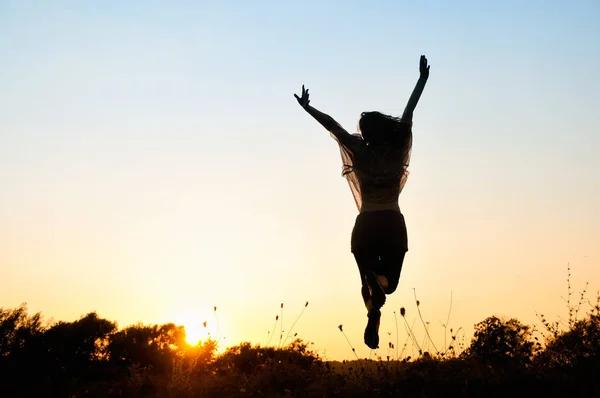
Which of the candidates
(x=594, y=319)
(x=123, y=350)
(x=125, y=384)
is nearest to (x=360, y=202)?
(x=594, y=319)

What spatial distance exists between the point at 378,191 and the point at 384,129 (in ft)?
2.48

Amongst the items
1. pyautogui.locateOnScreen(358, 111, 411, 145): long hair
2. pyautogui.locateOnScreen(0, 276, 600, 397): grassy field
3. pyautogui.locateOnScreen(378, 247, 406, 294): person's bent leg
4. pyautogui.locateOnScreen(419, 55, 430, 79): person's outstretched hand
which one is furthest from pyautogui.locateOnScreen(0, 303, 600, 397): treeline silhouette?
pyautogui.locateOnScreen(419, 55, 430, 79): person's outstretched hand

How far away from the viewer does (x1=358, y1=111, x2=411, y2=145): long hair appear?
20.0 ft

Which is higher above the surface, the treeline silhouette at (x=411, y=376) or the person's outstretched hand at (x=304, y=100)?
the person's outstretched hand at (x=304, y=100)

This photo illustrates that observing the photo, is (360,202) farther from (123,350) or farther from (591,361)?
(123,350)

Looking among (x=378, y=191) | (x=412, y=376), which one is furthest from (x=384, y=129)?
(x=412, y=376)

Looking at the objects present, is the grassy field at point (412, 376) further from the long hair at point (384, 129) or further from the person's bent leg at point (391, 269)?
the long hair at point (384, 129)

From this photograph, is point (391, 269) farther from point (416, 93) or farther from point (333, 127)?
point (416, 93)

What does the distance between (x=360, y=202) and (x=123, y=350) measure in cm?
1681

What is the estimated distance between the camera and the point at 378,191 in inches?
234

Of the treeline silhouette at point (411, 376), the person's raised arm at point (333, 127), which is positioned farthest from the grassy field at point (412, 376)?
the person's raised arm at point (333, 127)

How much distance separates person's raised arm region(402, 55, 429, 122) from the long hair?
0.34 feet

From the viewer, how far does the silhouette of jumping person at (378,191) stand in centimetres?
577

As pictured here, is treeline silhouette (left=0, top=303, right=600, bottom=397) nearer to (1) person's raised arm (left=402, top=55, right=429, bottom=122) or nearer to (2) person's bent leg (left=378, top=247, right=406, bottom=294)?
(2) person's bent leg (left=378, top=247, right=406, bottom=294)
